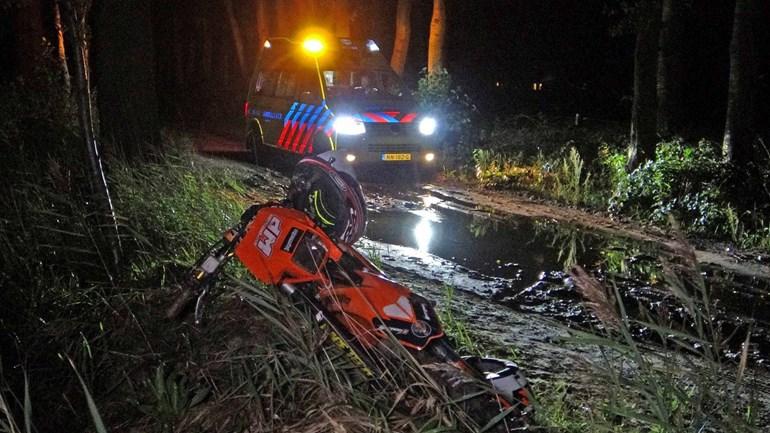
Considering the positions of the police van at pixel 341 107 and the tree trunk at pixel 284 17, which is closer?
the police van at pixel 341 107

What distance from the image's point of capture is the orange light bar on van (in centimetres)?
1196

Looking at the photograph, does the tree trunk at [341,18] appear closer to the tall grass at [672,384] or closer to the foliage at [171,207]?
the foliage at [171,207]

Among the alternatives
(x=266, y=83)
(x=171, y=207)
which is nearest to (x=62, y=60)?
(x=266, y=83)

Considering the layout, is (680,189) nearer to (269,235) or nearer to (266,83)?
(269,235)

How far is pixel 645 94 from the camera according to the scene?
33.1 ft

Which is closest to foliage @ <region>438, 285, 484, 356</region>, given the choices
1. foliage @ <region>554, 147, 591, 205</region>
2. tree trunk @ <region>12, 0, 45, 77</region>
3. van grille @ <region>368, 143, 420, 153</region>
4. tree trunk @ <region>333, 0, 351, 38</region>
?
foliage @ <region>554, 147, 591, 205</region>

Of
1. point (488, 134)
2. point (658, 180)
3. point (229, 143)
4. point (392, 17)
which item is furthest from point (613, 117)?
point (658, 180)

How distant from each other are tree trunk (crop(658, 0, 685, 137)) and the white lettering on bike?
977 cm

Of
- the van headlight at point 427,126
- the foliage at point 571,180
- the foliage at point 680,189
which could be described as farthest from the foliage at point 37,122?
the foliage at point 680,189

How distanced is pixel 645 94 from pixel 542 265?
4.34m

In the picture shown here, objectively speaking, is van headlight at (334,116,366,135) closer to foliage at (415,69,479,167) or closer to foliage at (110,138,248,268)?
foliage at (415,69,479,167)

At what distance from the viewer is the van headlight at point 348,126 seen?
35.8ft

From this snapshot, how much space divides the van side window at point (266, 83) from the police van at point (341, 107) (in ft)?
0.06

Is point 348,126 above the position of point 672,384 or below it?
above
